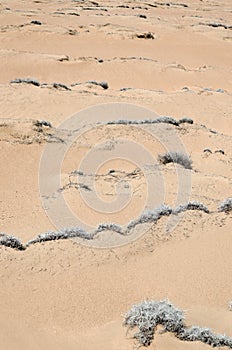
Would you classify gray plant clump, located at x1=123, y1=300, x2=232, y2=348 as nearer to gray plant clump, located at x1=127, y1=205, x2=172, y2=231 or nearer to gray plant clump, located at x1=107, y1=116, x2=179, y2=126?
gray plant clump, located at x1=127, y1=205, x2=172, y2=231

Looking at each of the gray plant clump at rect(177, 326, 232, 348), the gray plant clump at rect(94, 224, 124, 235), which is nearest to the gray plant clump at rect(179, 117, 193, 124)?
the gray plant clump at rect(94, 224, 124, 235)

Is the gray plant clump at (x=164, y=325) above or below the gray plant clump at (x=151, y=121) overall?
below

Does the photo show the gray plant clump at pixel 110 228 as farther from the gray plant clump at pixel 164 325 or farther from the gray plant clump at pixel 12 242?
the gray plant clump at pixel 164 325

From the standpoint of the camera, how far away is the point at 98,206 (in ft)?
20.5

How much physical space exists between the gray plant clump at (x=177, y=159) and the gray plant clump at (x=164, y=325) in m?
3.68

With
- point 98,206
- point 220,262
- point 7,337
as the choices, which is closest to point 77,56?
point 98,206

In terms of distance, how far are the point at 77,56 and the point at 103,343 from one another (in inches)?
493

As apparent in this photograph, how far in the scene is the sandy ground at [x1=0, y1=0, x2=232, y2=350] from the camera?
14.5ft

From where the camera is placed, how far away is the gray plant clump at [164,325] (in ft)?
12.9

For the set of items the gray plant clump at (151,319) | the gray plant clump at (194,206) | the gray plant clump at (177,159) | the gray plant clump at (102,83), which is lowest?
the gray plant clump at (151,319)

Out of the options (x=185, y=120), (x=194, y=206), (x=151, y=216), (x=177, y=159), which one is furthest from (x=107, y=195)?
(x=185, y=120)

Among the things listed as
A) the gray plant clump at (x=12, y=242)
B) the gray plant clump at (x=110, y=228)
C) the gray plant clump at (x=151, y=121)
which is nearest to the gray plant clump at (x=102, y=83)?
the gray plant clump at (x=151, y=121)

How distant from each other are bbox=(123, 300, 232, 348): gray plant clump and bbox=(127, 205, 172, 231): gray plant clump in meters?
1.49

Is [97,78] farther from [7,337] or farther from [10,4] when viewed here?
[10,4]
